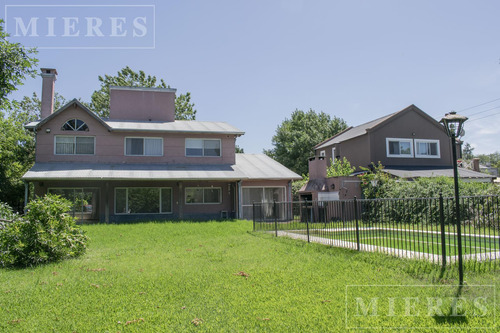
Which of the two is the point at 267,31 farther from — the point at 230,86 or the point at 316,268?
the point at 316,268

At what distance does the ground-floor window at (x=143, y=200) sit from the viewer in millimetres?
20297

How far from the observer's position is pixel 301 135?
137ft

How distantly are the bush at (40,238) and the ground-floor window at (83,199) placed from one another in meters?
11.3

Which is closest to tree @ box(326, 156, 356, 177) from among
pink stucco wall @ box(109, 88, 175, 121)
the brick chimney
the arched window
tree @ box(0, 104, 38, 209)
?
the brick chimney

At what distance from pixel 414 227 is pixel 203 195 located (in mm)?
15648

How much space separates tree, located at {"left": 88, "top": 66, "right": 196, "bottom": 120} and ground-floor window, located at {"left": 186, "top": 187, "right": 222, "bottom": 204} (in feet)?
62.2

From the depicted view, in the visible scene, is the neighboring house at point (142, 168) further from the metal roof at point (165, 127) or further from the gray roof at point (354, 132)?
the gray roof at point (354, 132)

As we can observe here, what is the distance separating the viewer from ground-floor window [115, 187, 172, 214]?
20.3 metres

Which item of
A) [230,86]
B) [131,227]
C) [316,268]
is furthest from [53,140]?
[316,268]

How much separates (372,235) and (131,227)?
10943 mm

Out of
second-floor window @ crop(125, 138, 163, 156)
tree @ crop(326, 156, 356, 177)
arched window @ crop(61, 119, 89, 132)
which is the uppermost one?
arched window @ crop(61, 119, 89, 132)

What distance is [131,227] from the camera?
15.6 meters

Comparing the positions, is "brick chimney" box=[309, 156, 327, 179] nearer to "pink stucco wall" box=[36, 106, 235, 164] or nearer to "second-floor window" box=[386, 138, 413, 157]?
"pink stucco wall" box=[36, 106, 235, 164]

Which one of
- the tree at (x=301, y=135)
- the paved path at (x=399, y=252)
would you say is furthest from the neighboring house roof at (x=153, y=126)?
the tree at (x=301, y=135)
